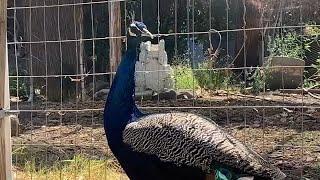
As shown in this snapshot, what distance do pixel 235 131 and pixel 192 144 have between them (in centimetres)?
242

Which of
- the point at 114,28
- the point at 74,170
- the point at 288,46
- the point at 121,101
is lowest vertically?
the point at 74,170

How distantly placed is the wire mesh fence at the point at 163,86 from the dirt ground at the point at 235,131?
0.01 meters

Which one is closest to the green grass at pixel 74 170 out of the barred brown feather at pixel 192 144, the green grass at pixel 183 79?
the barred brown feather at pixel 192 144

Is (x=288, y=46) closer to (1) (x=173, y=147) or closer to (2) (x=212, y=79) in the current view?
(2) (x=212, y=79)

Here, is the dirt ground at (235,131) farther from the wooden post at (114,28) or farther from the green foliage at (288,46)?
the green foliage at (288,46)

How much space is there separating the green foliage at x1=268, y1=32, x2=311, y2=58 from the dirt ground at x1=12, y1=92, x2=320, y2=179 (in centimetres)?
172

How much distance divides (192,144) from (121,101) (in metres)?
0.52

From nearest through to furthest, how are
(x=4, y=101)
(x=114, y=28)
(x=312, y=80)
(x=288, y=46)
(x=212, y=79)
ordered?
(x=4, y=101) < (x=114, y=28) < (x=212, y=79) < (x=312, y=80) < (x=288, y=46)

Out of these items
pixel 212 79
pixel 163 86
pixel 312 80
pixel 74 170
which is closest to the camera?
pixel 74 170

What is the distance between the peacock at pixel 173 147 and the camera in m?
3.07

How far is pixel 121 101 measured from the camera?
3.44 metres

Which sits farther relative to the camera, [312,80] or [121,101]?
[312,80]

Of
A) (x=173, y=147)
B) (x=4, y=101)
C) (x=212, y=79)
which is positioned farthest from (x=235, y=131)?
(x=4, y=101)

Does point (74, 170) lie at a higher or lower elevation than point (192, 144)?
lower
